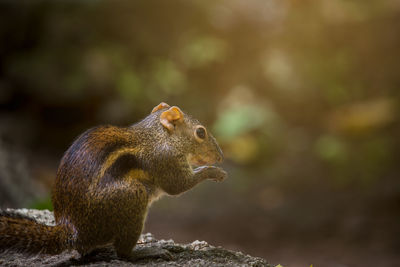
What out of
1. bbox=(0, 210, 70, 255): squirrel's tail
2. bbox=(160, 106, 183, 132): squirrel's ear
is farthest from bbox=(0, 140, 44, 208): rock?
bbox=(160, 106, 183, 132): squirrel's ear

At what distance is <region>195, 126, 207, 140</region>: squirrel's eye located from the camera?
569cm

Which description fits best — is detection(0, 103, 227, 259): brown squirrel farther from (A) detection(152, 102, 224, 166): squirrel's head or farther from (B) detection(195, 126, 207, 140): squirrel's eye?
(B) detection(195, 126, 207, 140): squirrel's eye

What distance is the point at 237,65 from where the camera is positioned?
20.0 metres

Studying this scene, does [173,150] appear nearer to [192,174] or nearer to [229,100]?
[192,174]

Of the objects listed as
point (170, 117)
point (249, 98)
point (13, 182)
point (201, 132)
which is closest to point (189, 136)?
point (201, 132)

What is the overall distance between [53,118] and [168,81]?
4.17 meters

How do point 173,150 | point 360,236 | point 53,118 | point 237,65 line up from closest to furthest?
point 173,150 → point 360,236 → point 53,118 → point 237,65

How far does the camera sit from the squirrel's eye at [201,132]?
224 inches

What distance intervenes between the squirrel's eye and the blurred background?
6.65 metres

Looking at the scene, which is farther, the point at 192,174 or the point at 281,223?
the point at 281,223

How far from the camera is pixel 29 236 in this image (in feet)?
15.1

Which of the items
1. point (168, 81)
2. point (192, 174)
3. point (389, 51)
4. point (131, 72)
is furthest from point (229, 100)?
point (192, 174)

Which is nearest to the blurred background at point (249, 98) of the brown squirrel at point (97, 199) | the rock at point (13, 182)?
the rock at point (13, 182)

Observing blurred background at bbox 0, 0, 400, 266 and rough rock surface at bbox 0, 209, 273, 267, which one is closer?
rough rock surface at bbox 0, 209, 273, 267
